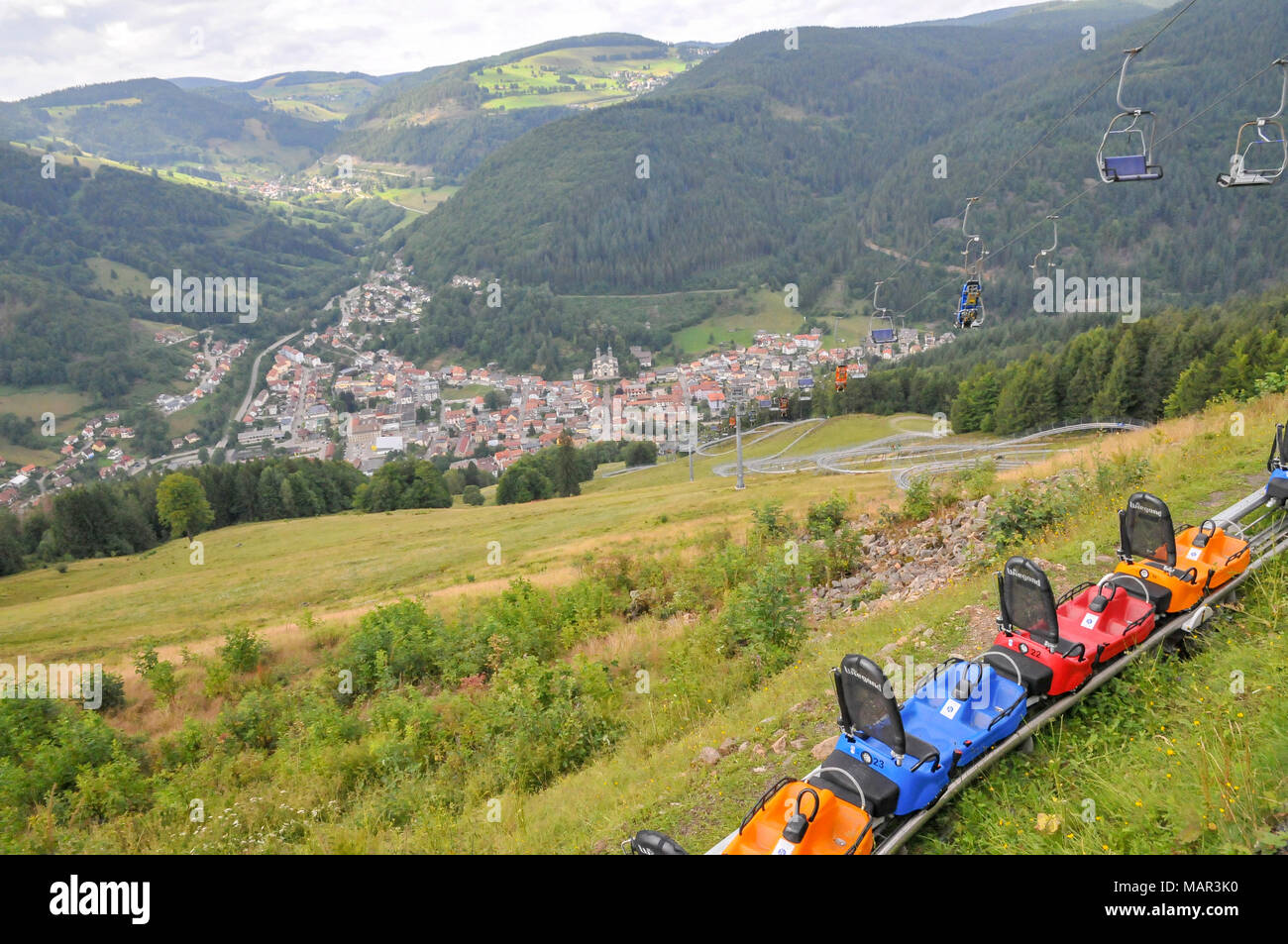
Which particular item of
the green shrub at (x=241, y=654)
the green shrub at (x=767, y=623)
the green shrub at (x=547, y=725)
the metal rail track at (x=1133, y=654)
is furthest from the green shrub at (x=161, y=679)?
the metal rail track at (x=1133, y=654)

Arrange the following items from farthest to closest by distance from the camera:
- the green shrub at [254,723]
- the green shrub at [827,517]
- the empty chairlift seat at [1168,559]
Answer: the green shrub at [827,517] → the green shrub at [254,723] → the empty chairlift seat at [1168,559]

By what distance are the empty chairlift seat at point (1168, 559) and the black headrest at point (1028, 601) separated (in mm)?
1365

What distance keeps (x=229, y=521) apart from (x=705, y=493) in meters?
44.5

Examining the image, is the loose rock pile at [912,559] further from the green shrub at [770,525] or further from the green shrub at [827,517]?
the green shrub at [770,525]

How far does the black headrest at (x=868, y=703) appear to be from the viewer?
5082mm

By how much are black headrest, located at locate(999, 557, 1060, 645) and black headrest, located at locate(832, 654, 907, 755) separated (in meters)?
2.00

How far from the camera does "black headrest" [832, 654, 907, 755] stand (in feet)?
16.7

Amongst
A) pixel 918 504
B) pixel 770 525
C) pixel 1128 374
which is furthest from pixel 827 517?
pixel 1128 374

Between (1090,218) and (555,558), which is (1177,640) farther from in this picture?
(1090,218)

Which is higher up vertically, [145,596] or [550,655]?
[550,655]

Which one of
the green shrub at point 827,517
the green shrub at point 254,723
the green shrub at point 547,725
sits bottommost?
the green shrub at point 254,723

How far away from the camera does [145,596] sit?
2998 centimetres
